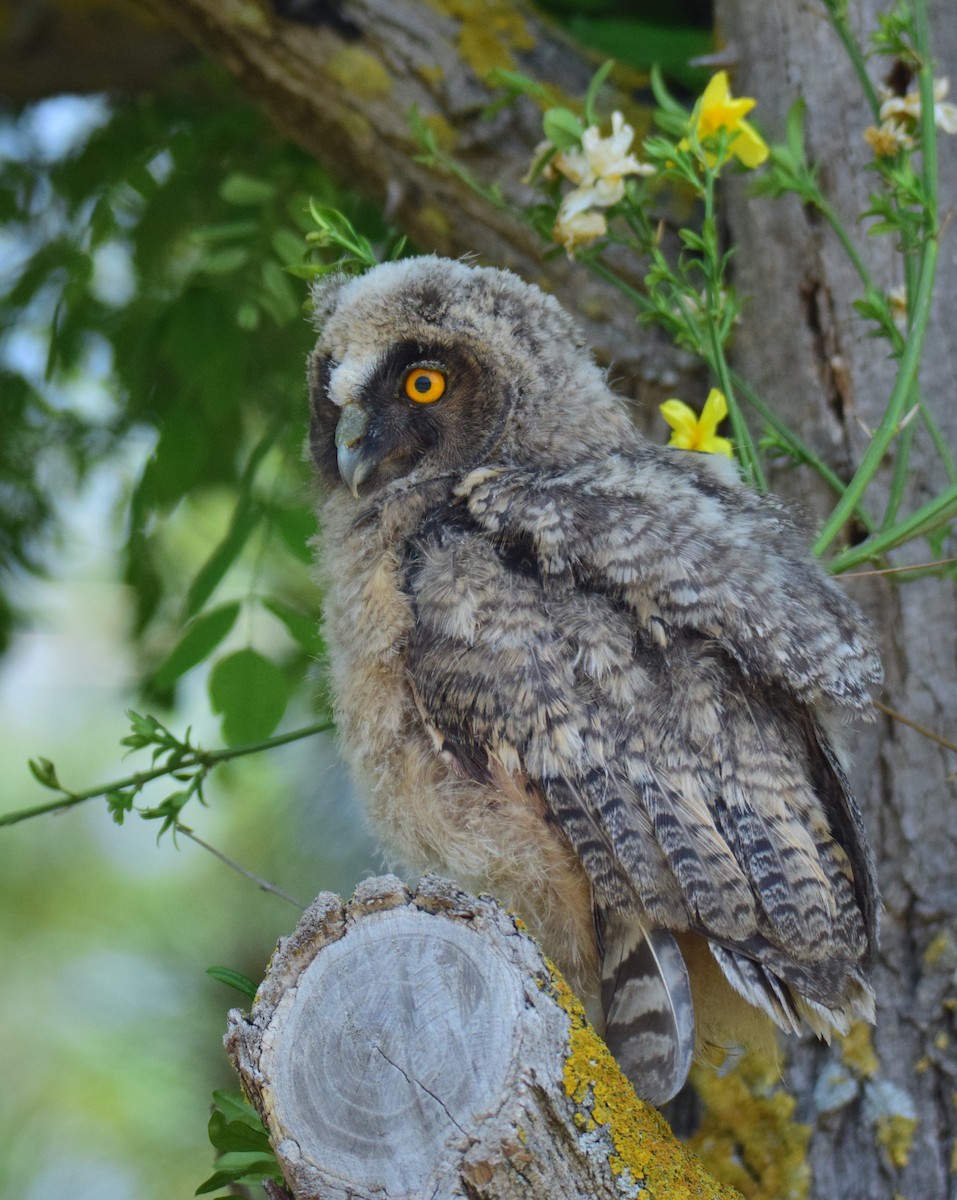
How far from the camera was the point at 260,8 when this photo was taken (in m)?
2.48

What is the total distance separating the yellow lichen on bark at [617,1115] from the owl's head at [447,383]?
2.89 feet

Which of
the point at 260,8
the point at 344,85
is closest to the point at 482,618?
the point at 344,85

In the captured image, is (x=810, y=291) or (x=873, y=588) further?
(x=810, y=291)

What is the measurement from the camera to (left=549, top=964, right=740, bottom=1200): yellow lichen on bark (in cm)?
122

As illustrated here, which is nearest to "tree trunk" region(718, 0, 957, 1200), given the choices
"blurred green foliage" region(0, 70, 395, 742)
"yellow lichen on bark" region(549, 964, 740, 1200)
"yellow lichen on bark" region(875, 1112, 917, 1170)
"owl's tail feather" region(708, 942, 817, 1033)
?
"yellow lichen on bark" region(875, 1112, 917, 1170)

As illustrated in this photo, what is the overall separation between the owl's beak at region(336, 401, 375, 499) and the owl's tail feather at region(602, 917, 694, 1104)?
777 millimetres

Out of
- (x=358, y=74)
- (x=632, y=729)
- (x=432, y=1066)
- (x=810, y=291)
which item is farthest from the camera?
(x=358, y=74)

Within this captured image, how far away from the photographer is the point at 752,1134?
6.79 feet

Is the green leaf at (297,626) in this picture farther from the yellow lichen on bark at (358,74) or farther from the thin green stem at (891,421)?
the yellow lichen on bark at (358,74)

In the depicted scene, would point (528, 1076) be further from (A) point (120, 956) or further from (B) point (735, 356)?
(A) point (120, 956)

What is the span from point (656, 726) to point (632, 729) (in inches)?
1.3

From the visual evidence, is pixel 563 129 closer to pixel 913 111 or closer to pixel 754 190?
pixel 754 190

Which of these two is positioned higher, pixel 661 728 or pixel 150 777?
pixel 661 728

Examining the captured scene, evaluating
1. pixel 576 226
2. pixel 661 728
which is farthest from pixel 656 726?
pixel 576 226
